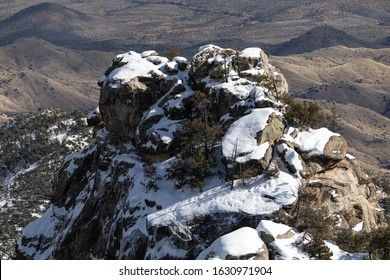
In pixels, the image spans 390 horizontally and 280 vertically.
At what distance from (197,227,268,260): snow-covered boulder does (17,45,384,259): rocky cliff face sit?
0.08 metres

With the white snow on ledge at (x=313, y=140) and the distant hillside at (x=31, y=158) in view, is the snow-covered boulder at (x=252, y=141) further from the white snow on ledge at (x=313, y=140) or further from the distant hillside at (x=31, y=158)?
the distant hillside at (x=31, y=158)

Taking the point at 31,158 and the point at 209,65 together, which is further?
the point at 31,158

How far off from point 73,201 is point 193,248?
90.5 feet

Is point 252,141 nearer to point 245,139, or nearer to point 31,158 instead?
point 245,139

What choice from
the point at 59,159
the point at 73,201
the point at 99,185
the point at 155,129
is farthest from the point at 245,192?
the point at 59,159

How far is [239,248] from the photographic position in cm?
4312

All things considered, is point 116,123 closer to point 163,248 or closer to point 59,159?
point 163,248

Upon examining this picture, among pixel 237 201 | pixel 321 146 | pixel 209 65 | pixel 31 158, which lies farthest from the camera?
pixel 31 158

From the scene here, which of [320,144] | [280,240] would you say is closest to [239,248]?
[280,240]

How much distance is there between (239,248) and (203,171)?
14.6 meters

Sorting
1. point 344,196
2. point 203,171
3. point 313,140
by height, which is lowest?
point 344,196

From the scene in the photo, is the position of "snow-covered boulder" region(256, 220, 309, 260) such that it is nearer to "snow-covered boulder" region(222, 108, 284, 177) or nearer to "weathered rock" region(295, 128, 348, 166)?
"snow-covered boulder" region(222, 108, 284, 177)

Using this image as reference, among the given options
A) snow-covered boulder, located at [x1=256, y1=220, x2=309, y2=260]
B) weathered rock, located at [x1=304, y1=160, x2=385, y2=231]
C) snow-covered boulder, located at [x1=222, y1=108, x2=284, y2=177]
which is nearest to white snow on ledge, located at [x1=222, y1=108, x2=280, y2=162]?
snow-covered boulder, located at [x1=222, y1=108, x2=284, y2=177]

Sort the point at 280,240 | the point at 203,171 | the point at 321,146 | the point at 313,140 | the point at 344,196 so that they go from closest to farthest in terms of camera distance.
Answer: the point at 280,240, the point at 344,196, the point at 203,171, the point at 321,146, the point at 313,140
